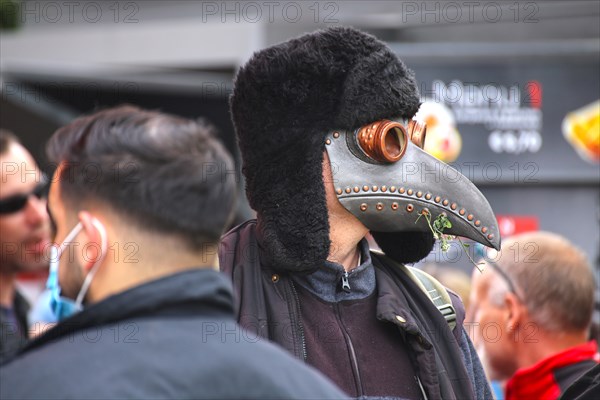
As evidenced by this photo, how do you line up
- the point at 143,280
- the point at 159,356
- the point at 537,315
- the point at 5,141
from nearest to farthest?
1. the point at 159,356
2. the point at 143,280
3. the point at 537,315
4. the point at 5,141

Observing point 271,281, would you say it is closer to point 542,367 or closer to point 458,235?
point 458,235

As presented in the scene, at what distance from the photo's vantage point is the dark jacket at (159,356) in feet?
5.07

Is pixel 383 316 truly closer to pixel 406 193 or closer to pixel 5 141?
pixel 406 193

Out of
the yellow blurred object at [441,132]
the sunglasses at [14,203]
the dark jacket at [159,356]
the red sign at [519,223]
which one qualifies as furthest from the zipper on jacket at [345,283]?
the red sign at [519,223]

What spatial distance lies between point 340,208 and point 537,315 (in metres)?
1.44

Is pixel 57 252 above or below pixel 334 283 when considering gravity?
above

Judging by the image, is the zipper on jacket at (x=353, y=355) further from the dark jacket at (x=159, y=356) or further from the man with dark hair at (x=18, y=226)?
the man with dark hair at (x=18, y=226)

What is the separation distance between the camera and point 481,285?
12.6 ft

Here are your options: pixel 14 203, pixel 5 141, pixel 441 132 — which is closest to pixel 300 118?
pixel 14 203

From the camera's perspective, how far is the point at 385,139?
8.27 feet

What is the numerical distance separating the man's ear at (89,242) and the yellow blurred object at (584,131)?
15.2ft

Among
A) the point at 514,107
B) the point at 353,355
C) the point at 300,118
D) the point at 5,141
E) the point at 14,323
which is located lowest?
the point at 14,323

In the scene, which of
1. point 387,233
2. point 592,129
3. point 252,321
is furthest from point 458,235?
Answer: point 592,129

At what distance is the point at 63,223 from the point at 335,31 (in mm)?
1005
